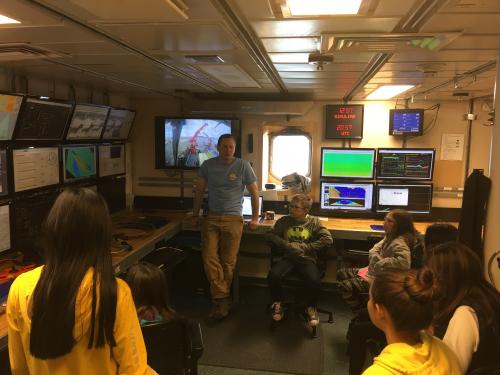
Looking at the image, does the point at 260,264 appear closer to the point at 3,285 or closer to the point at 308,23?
the point at 3,285

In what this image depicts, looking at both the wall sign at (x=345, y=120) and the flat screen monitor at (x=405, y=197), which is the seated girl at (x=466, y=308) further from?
the wall sign at (x=345, y=120)

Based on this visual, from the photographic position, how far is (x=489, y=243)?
7.26 feet

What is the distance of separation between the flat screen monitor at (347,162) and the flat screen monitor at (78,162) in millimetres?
2304

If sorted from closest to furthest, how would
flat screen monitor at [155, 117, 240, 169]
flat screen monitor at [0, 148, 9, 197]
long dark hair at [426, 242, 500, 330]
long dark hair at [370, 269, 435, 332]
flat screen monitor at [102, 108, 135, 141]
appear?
long dark hair at [370, 269, 435, 332]
long dark hair at [426, 242, 500, 330]
flat screen monitor at [0, 148, 9, 197]
flat screen monitor at [102, 108, 135, 141]
flat screen monitor at [155, 117, 240, 169]

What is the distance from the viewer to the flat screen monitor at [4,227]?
2.69 m

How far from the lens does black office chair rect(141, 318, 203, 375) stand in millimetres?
1886

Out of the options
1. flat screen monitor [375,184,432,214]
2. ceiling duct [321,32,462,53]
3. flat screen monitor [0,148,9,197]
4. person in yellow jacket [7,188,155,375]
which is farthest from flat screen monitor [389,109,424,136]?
person in yellow jacket [7,188,155,375]

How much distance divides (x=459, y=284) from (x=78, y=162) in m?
3.08

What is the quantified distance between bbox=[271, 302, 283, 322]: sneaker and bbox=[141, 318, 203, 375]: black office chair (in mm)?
1542

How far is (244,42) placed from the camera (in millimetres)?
1933

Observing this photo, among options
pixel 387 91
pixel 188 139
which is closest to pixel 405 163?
pixel 387 91

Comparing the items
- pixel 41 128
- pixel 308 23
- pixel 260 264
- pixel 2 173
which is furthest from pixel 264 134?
pixel 308 23

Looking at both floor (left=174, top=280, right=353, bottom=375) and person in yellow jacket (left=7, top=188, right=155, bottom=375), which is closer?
person in yellow jacket (left=7, top=188, right=155, bottom=375)

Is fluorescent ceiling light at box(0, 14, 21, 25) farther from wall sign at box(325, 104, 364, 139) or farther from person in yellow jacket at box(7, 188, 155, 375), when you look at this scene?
wall sign at box(325, 104, 364, 139)
